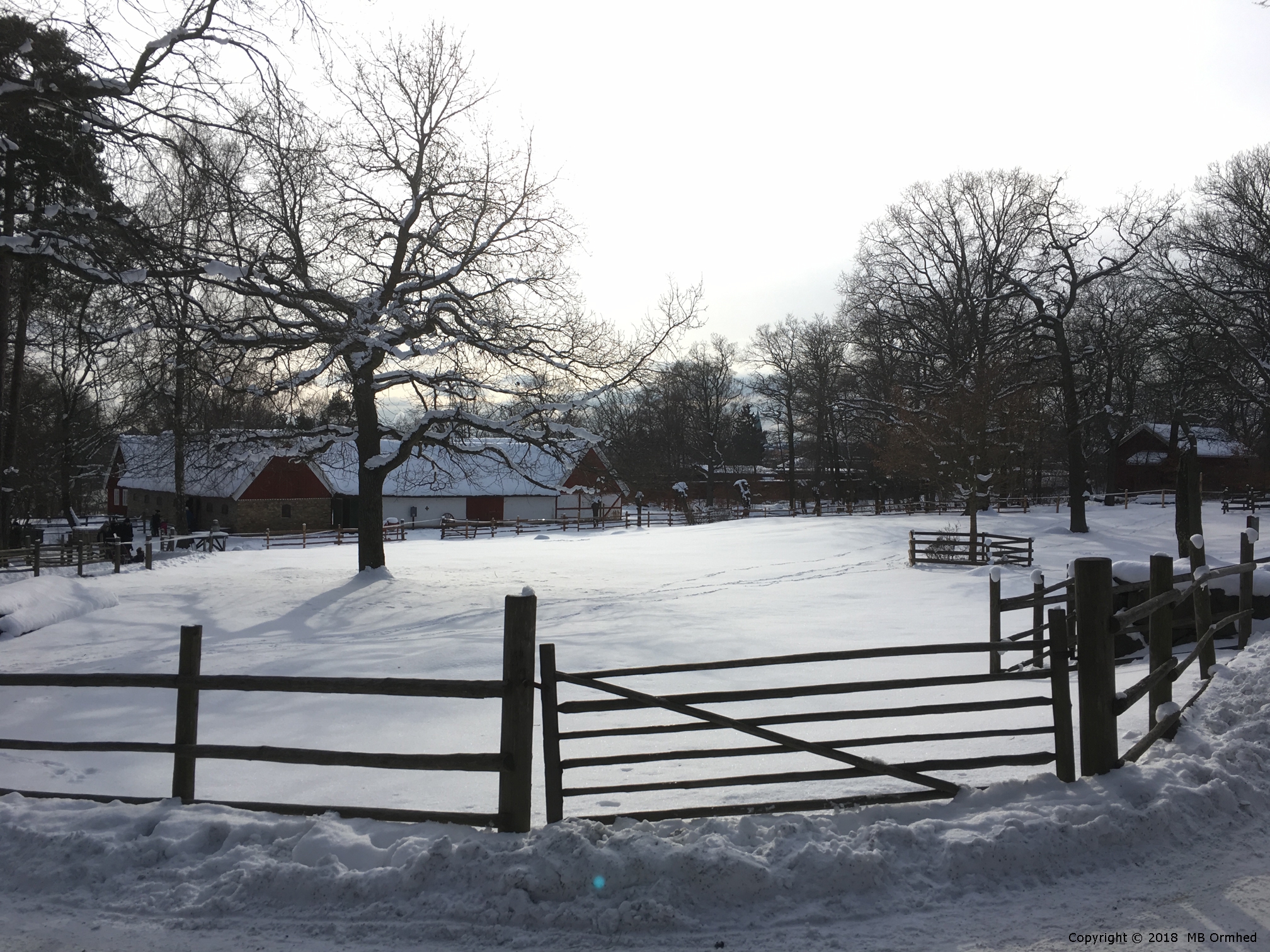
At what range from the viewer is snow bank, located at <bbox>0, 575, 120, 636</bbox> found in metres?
15.4

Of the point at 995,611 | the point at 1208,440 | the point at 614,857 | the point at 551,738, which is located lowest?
the point at 614,857

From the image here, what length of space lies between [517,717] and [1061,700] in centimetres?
347

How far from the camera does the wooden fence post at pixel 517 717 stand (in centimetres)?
499

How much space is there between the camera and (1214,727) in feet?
21.2

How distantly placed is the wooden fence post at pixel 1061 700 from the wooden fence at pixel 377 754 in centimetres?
337

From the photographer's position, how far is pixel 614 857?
15.0ft

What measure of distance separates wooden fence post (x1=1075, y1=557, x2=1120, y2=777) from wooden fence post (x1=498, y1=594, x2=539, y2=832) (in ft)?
11.8

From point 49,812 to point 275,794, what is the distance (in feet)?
6.60

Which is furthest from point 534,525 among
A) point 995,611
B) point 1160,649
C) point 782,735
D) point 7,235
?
point 782,735

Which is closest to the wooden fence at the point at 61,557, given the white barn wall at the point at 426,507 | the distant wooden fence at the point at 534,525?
the distant wooden fence at the point at 534,525

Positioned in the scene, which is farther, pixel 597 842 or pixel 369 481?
pixel 369 481

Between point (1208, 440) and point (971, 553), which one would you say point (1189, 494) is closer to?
point (971, 553)

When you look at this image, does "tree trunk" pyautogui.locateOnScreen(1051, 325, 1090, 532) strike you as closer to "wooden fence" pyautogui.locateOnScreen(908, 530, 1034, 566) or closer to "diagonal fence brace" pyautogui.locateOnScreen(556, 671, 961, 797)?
"wooden fence" pyautogui.locateOnScreen(908, 530, 1034, 566)

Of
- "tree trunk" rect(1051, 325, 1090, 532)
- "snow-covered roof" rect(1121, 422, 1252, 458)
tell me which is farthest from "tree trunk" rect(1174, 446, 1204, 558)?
"snow-covered roof" rect(1121, 422, 1252, 458)
